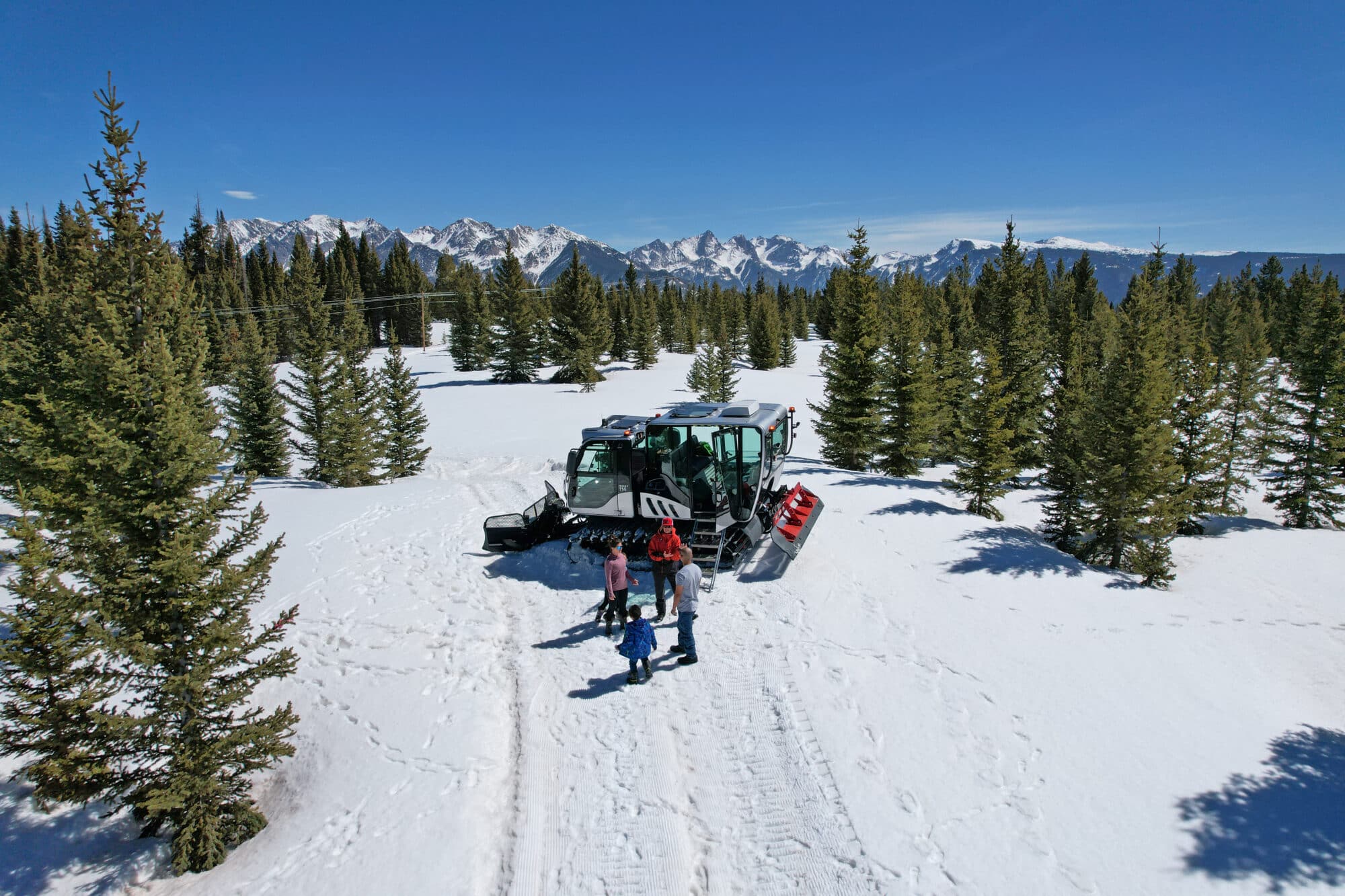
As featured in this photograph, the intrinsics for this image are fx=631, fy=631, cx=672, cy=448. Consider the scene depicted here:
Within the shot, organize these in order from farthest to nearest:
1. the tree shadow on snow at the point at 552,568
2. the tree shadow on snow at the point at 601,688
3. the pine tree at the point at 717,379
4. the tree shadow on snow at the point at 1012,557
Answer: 1. the pine tree at the point at 717,379
2. the tree shadow on snow at the point at 1012,557
3. the tree shadow on snow at the point at 552,568
4. the tree shadow on snow at the point at 601,688

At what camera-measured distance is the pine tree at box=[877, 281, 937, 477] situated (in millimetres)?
25484

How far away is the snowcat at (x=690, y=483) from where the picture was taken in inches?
511

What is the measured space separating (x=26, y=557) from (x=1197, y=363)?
2949 cm

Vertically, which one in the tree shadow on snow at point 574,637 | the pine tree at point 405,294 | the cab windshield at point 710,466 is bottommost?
the tree shadow on snow at point 574,637

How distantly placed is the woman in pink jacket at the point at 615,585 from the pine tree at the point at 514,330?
45161 mm

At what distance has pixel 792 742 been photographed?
8117 millimetres

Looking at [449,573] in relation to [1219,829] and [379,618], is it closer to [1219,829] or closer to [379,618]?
[379,618]

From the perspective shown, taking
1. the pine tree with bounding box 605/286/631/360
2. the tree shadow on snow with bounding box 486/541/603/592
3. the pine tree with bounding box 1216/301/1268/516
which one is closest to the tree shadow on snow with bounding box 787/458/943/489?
the tree shadow on snow with bounding box 486/541/603/592

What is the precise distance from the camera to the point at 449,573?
13.5m

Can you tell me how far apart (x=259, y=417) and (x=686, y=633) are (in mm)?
24537

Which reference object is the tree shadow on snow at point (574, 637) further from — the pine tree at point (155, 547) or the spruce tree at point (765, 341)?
the spruce tree at point (765, 341)

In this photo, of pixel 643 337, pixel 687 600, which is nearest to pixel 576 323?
pixel 643 337

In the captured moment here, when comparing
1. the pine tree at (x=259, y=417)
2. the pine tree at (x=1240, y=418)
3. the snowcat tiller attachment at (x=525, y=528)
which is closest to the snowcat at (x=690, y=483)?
the snowcat tiller attachment at (x=525, y=528)

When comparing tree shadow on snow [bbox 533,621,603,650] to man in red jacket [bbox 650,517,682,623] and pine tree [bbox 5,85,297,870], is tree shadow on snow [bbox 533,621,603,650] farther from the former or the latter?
pine tree [bbox 5,85,297,870]
